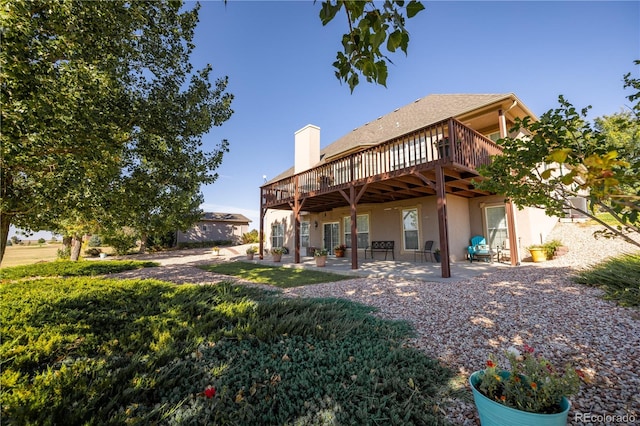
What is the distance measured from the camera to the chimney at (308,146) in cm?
1664

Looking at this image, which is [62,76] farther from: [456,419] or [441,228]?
[441,228]

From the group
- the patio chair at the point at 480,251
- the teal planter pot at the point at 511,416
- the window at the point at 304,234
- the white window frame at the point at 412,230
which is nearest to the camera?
the teal planter pot at the point at 511,416

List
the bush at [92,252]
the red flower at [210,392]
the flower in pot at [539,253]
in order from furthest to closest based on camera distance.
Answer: the bush at [92,252] → the flower in pot at [539,253] → the red flower at [210,392]

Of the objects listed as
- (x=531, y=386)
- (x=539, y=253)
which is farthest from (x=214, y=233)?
(x=531, y=386)

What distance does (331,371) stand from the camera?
8.20 feet

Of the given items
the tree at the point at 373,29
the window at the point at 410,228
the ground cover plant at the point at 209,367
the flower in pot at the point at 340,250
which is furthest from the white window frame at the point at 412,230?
the tree at the point at 373,29

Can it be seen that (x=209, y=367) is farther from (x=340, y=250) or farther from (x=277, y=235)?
(x=277, y=235)

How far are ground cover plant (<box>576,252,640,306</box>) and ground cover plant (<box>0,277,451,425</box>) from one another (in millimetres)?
3801

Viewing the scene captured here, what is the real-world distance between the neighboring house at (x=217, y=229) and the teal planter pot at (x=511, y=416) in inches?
1136

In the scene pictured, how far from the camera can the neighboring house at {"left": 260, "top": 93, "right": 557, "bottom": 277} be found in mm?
7929

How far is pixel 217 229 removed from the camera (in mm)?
30297

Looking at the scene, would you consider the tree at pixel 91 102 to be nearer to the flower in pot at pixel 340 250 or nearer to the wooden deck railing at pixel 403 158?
the wooden deck railing at pixel 403 158

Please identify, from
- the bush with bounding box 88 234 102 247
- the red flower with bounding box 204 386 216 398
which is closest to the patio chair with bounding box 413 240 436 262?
the red flower with bounding box 204 386 216 398

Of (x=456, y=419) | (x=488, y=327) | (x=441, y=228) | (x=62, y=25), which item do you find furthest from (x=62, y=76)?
(x=441, y=228)
